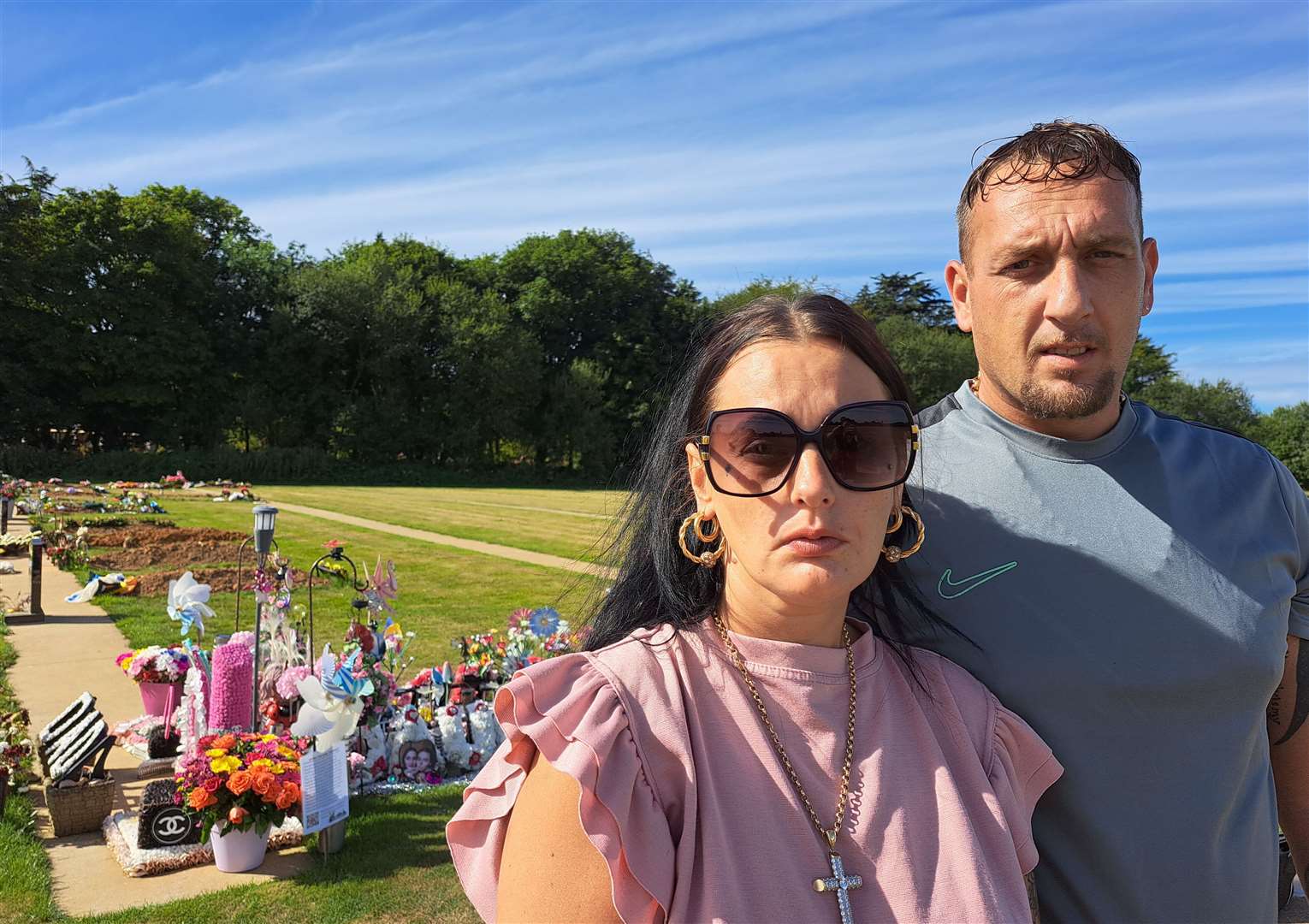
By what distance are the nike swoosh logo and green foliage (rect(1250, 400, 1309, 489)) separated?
150 feet

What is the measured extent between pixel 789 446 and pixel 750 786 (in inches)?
21.1

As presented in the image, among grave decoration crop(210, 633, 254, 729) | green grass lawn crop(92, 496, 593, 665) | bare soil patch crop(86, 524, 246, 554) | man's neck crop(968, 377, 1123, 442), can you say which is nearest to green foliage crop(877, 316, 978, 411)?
green grass lawn crop(92, 496, 593, 665)

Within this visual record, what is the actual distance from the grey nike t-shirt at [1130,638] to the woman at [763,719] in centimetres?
17

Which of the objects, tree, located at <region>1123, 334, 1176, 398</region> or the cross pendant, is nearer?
the cross pendant

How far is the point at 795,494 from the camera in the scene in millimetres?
1538

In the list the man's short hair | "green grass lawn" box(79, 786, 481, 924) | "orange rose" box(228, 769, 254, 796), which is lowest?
"green grass lawn" box(79, 786, 481, 924)

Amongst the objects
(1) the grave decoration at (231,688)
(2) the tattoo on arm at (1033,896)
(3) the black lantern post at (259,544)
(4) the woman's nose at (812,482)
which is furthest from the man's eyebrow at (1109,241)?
(1) the grave decoration at (231,688)

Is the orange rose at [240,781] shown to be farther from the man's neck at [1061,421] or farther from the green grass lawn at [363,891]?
the man's neck at [1061,421]

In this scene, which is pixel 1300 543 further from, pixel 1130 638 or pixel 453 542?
pixel 453 542

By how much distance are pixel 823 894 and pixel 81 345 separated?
39557mm

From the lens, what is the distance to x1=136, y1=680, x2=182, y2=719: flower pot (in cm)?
636

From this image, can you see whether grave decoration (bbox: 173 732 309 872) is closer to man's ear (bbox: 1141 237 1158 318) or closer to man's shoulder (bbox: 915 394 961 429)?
man's shoulder (bbox: 915 394 961 429)

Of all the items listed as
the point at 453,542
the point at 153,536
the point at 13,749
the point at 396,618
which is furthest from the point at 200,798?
the point at 153,536

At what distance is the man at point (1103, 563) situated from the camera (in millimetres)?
1795
